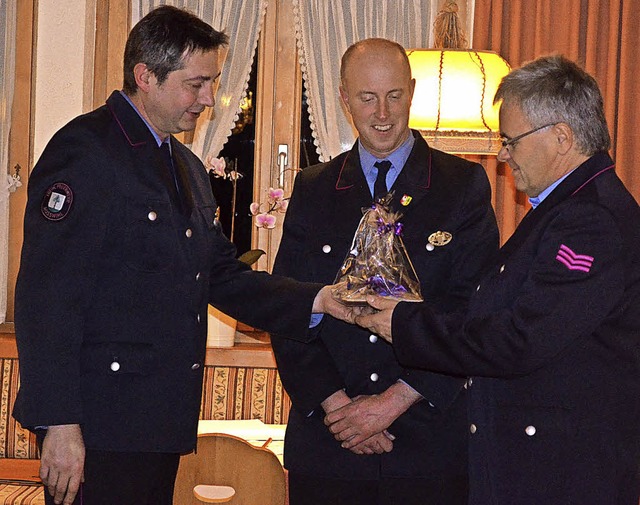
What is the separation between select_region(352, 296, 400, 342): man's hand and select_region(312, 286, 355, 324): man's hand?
0.14 meters

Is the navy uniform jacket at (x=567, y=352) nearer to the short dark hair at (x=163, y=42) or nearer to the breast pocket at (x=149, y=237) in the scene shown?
the breast pocket at (x=149, y=237)

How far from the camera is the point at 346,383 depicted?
104 inches

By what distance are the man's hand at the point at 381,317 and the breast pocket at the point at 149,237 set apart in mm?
517

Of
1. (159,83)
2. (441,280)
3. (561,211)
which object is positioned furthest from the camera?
(441,280)

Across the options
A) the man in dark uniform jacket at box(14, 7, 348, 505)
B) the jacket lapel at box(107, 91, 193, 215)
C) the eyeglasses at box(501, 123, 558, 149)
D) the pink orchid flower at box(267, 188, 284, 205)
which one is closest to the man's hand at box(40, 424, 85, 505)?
the man in dark uniform jacket at box(14, 7, 348, 505)

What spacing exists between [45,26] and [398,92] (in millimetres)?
3090

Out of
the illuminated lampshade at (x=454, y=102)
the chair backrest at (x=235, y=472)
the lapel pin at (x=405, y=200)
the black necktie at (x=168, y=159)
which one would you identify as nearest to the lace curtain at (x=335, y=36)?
the illuminated lampshade at (x=454, y=102)

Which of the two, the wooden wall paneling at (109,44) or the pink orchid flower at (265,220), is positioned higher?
the wooden wall paneling at (109,44)

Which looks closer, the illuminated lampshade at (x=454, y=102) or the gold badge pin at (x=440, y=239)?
the gold badge pin at (x=440, y=239)

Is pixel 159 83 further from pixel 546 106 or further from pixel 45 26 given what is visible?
pixel 45 26

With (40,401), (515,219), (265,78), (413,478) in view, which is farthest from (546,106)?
(265,78)

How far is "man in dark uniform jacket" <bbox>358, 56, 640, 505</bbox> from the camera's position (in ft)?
6.82

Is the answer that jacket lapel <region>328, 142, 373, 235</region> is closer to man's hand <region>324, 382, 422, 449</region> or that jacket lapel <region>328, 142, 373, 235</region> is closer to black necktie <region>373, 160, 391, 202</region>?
black necktie <region>373, 160, 391, 202</region>

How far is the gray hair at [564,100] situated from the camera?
220cm
